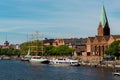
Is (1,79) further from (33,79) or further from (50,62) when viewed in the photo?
(50,62)

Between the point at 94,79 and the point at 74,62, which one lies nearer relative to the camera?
the point at 94,79

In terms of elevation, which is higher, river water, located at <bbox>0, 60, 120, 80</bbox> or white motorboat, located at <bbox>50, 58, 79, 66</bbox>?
white motorboat, located at <bbox>50, 58, 79, 66</bbox>

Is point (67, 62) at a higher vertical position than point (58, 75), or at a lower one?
higher

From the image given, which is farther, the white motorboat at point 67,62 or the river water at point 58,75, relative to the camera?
the white motorboat at point 67,62

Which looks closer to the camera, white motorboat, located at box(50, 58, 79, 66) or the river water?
the river water

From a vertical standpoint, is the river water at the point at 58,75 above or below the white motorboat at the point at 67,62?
below

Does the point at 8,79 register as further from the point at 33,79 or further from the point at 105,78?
the point at 105,78

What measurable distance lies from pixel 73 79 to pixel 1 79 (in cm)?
1631

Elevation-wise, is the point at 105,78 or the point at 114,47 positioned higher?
the point at 114,47

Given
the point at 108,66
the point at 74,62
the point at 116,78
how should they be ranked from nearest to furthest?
the point at 116,78 → the point at 108,66 → the point at 74,62

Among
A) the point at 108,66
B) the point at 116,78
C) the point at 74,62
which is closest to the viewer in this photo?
the point at 116,78

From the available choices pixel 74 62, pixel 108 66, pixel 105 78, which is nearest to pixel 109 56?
pixel 74 62

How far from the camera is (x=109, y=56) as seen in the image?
17200 cm

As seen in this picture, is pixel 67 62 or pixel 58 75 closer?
pixel 58 75
